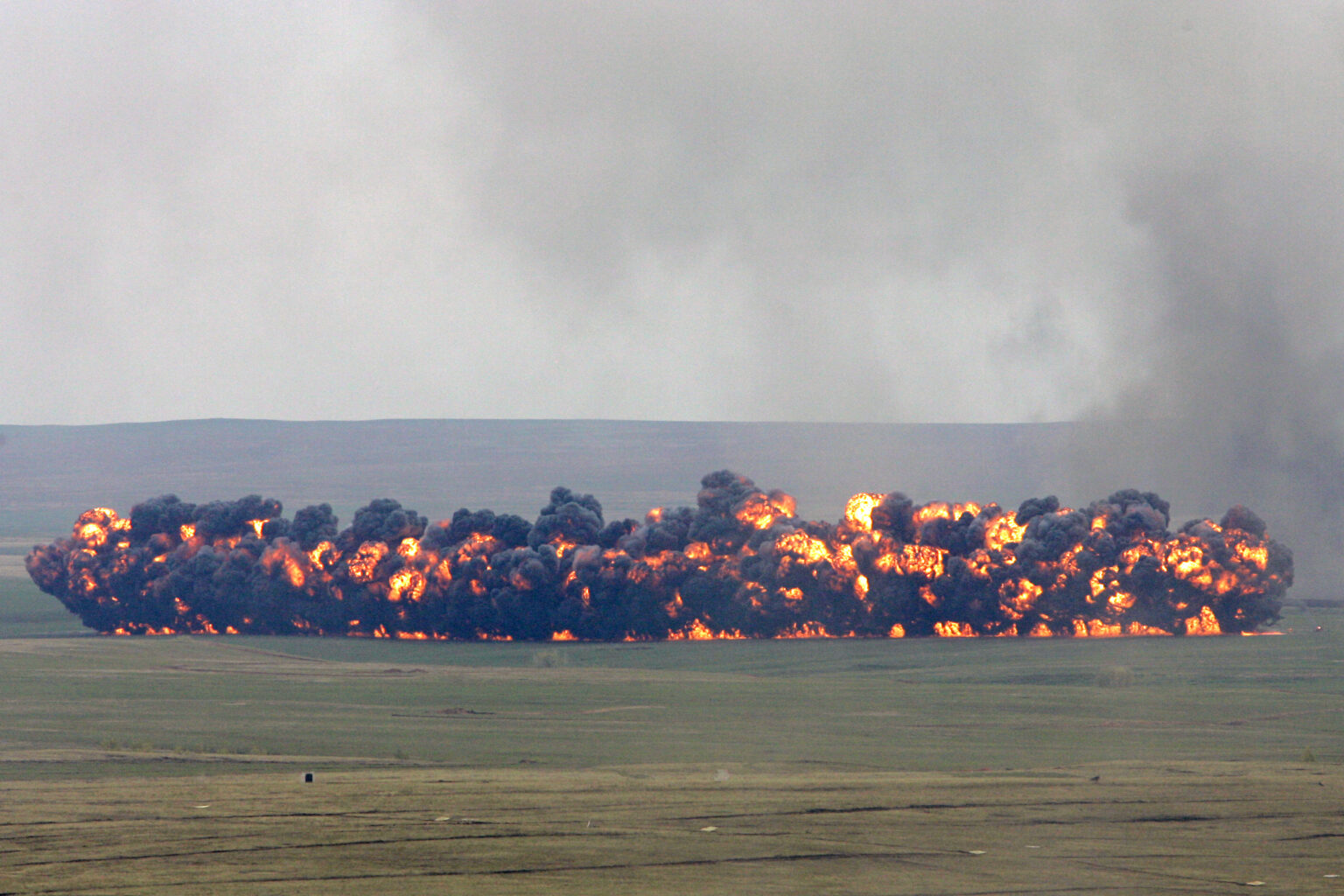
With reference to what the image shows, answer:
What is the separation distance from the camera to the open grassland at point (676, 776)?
38594 millimetres

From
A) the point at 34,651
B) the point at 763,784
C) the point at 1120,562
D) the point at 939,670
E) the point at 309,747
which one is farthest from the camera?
the point at 1120,562

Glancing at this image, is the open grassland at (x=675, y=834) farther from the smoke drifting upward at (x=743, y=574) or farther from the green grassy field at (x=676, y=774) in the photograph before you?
the smoke drifting upward at (x=743, y=574)

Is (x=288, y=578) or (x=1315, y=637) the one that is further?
(x=288, y=578)

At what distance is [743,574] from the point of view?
145 metres

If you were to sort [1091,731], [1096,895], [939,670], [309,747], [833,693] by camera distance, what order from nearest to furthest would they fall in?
[1096,895]
[309,747]
[1091,731]
[833,693]
[939,670]

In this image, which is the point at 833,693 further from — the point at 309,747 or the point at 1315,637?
the point at 1315,637

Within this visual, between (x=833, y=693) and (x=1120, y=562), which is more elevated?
(x=1120, y=562)

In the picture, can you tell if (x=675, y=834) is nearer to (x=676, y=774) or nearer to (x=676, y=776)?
(x=676, y=776)

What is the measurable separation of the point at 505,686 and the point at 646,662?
2209cm

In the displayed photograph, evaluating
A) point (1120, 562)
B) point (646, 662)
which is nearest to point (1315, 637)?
point (1120, 562)

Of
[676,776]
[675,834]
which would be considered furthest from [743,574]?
[675,834]

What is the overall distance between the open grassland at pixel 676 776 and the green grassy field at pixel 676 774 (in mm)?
182

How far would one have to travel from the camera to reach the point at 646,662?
12875cm

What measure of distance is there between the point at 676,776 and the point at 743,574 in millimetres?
87653
